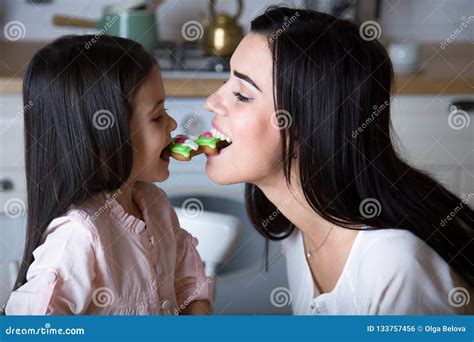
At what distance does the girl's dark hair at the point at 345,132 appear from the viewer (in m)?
0.60

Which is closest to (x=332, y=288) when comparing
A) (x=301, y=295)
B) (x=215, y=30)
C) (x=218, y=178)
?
(x=301, y=295)

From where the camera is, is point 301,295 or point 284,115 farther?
point 301,295

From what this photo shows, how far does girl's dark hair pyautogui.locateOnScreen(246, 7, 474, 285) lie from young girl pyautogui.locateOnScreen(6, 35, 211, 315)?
0.36ft

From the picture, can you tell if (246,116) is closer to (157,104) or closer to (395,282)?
(157,104)

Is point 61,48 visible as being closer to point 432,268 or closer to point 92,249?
point 92,249

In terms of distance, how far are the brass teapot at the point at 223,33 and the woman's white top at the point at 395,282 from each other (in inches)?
8.3

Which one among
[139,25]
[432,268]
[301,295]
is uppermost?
[139,25]

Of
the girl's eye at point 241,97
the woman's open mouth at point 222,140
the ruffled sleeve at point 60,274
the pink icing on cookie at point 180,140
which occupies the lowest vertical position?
the ruffled sleeve at point 60,274

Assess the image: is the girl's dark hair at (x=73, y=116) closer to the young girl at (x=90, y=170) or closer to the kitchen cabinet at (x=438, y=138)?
the young girl at (x=90, y=170)

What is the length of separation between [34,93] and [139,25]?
0.13 metres

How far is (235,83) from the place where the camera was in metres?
0.62

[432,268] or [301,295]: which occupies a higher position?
[432,268]

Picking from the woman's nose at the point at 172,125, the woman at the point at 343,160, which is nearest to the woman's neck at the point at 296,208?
the woman at the point at 343,160

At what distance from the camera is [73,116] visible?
58 centimetres
